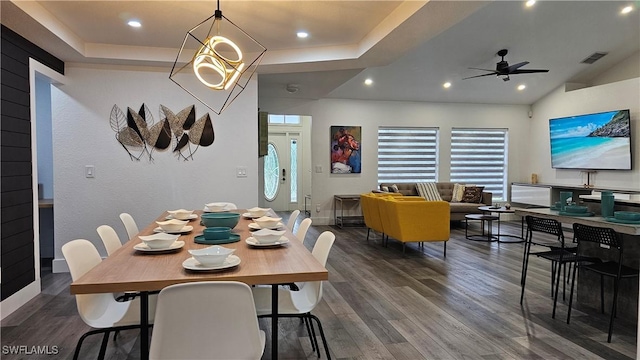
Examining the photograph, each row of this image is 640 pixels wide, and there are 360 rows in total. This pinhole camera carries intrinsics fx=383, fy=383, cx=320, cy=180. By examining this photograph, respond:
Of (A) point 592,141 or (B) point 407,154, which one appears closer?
(A) point 592,141

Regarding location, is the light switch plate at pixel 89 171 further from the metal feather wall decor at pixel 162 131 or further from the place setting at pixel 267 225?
the place setting at pixel 267 225

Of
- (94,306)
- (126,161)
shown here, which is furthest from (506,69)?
(94,306)

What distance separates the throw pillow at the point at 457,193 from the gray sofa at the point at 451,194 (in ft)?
0.35

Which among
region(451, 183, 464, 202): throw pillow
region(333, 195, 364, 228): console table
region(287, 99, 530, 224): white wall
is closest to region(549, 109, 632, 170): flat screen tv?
region(287, 99, 530, 224): white wall

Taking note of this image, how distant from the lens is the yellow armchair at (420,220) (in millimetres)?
5008

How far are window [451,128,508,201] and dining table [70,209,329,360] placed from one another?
23.8 feet

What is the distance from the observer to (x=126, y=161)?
4.55 m

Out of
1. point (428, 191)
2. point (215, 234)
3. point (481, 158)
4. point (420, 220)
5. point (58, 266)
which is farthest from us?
point (481, 158)

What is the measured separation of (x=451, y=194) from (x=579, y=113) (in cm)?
281

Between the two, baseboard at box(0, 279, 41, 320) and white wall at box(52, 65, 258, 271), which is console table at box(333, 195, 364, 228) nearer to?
white wall at box(52, 65, 258, 271)

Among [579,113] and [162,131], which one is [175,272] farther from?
[579,113]

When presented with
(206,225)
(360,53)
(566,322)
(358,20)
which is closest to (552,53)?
(360,53)

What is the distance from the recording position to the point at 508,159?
878 cm

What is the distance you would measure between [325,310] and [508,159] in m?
7.14
